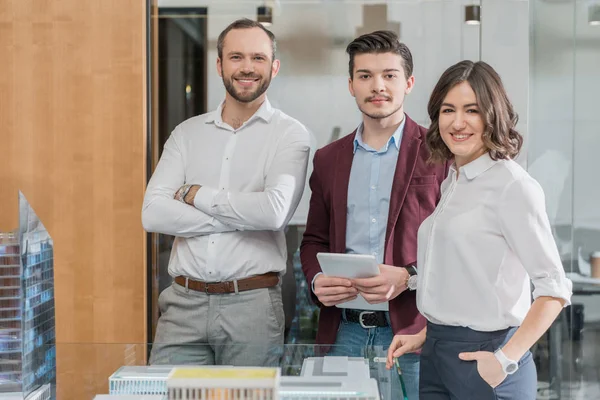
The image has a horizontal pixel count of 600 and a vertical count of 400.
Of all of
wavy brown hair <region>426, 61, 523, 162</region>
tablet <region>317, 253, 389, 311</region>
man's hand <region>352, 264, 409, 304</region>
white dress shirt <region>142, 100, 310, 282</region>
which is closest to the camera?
wavy brown hair <region>426, 61, 523, 162</region>

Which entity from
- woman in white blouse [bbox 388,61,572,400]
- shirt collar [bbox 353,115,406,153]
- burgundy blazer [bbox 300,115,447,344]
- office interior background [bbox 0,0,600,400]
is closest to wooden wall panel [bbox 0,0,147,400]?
office interior background [bbox 0,0,600,400]

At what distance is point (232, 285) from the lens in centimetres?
312

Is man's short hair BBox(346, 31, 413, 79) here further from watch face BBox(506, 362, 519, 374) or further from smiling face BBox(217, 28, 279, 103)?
watch face BBox(506, 362, 519, 374)

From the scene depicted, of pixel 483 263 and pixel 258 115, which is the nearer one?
pixel 483 263

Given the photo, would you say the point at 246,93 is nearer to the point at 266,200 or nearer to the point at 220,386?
the point at 266,200

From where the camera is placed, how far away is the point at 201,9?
400 cm

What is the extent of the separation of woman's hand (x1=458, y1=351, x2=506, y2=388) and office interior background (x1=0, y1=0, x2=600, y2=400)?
201cm

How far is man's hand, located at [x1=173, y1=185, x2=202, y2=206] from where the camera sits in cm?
311

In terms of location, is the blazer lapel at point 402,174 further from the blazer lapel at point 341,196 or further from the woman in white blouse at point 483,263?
the woman in white blouse at point 483,263

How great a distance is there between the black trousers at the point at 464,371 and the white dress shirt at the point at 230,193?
103 cm

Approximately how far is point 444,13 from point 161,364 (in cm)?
262

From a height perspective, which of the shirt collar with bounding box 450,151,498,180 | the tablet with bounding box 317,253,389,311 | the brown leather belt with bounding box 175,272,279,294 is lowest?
the brown leather belt with bounding box 175,272,279,294

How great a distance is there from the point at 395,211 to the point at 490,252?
2.88 ft

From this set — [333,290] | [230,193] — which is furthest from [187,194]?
[333,290]
